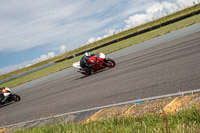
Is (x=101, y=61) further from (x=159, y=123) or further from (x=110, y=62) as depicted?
(x=159, y=123)

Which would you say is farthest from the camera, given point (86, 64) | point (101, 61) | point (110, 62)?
point (86, 64)

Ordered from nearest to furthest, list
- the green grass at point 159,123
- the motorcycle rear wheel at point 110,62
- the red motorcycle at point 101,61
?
the green grass at point 159,123 < the red motorcycle at point 101,61 < the motorcycle rear wheel at point 110,62

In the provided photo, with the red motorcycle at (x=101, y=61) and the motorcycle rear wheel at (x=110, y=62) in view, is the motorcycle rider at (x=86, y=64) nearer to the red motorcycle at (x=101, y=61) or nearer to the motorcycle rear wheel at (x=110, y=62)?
the red motorcycle at (x=101, y=61)

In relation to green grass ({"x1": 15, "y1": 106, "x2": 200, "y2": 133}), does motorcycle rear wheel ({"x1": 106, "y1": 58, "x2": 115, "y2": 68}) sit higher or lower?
higher

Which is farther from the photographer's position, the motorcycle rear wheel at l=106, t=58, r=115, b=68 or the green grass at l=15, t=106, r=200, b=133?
the motorcycle rear wheel at l=106, t=58, r=115, b=68

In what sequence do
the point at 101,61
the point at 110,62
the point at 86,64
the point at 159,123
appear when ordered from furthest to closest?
the point at 86,64 → the point at 110,62 → the point at 101,61 → the point at 159,123

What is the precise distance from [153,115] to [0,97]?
463 inches

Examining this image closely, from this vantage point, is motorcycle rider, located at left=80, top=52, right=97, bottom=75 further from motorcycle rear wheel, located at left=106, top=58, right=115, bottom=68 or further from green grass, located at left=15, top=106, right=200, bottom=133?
green grass, located at left=15, top=106, right=200, bottom=133

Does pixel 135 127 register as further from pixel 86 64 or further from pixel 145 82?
pixel 86 64

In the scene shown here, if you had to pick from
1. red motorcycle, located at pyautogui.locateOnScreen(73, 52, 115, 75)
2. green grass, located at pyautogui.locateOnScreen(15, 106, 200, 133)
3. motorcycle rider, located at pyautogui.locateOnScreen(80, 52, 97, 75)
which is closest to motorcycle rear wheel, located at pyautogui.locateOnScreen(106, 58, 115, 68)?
red motorcycle, located at pyautogui.locateOnScreen(73, 52, 115, 75)

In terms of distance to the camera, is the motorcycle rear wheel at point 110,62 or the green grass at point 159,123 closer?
the green grass at point 159,123

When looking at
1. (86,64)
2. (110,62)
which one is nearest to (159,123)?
(110,62)

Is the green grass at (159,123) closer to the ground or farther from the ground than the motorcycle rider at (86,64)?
closer to the ground

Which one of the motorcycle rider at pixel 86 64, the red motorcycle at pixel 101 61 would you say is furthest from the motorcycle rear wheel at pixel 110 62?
the motorcycle rider at pixel 86 64
